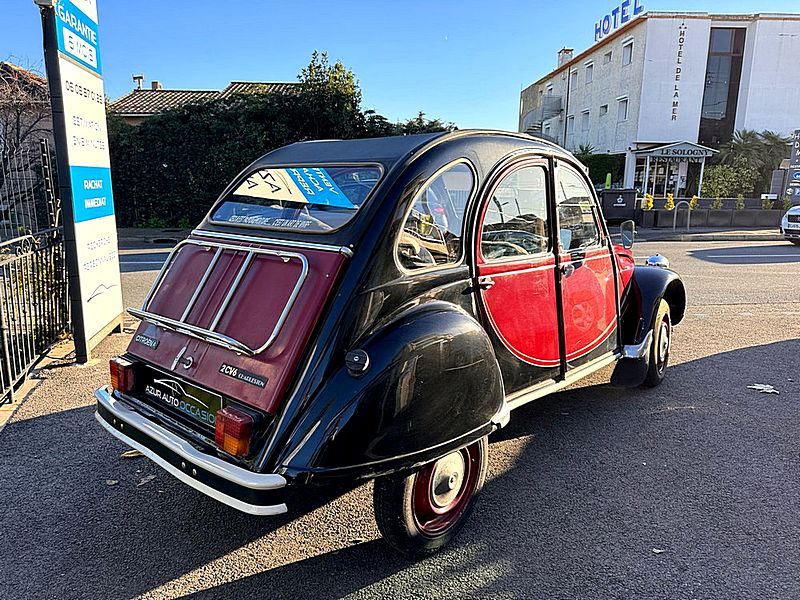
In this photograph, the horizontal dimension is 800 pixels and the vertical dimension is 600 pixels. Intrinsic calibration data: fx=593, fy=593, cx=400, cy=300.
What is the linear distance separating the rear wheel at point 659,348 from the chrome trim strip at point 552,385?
73cm

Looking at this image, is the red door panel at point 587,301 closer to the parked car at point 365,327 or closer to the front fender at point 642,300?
the parked car at point 365,327

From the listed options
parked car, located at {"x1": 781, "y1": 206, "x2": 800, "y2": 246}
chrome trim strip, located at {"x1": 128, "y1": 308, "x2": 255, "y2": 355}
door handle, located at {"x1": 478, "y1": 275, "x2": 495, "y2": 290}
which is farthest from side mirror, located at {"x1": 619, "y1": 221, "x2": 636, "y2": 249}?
parked car, located at {"x1": 781, "y1": 206, "x2": 800, "y2": 246}

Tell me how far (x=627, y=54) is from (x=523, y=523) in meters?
32.4

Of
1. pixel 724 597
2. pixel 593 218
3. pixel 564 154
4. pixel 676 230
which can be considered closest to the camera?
pixel 724 597

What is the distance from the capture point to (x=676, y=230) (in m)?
A: 19.9

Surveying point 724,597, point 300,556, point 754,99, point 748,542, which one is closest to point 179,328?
point 300,556

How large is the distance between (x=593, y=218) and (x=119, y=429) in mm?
3306

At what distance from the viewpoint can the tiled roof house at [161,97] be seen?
23.1m

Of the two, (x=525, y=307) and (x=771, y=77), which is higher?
(x=771, y=77)

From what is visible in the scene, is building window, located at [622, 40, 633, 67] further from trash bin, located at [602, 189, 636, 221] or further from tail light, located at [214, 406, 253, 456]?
tail light, located at [214, 406, 253, 456]

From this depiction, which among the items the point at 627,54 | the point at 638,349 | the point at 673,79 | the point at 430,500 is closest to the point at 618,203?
the point at 673,79

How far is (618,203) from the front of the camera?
20531 mm

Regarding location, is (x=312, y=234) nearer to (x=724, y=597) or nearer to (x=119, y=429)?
(x=119, y=429)

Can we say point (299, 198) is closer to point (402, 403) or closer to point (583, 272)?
point (402, 403)
